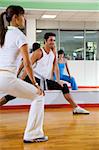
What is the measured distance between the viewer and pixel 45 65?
14.5 ft

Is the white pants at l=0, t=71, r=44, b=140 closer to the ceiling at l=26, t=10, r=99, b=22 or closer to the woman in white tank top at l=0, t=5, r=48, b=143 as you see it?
the woman in white tank top at l=0, t=5, r=48, b=143

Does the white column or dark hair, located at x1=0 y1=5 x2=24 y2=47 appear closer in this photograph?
dark hair, located at x1=0 y1=5 x2=24 y2=47

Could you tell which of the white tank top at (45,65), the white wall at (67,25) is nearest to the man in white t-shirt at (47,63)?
the white tank top at (45,65)

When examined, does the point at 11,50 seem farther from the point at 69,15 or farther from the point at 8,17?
the point at 69,15

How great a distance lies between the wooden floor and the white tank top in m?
0.69

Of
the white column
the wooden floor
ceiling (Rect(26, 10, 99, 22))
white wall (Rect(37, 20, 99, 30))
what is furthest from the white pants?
white wall (Rect(37, 20, 99, 30))

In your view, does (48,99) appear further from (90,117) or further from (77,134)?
(77,134)

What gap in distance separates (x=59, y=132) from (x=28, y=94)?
87cm

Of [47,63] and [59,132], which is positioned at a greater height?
[47,63]

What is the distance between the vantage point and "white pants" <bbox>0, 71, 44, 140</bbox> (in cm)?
274

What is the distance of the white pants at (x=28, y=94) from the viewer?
2.74 meters

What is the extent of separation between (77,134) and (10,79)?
1.10 meters

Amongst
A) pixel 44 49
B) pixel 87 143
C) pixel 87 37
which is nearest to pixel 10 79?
pixel 87 143

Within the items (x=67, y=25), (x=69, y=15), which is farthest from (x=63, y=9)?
(x=67, y=25)
